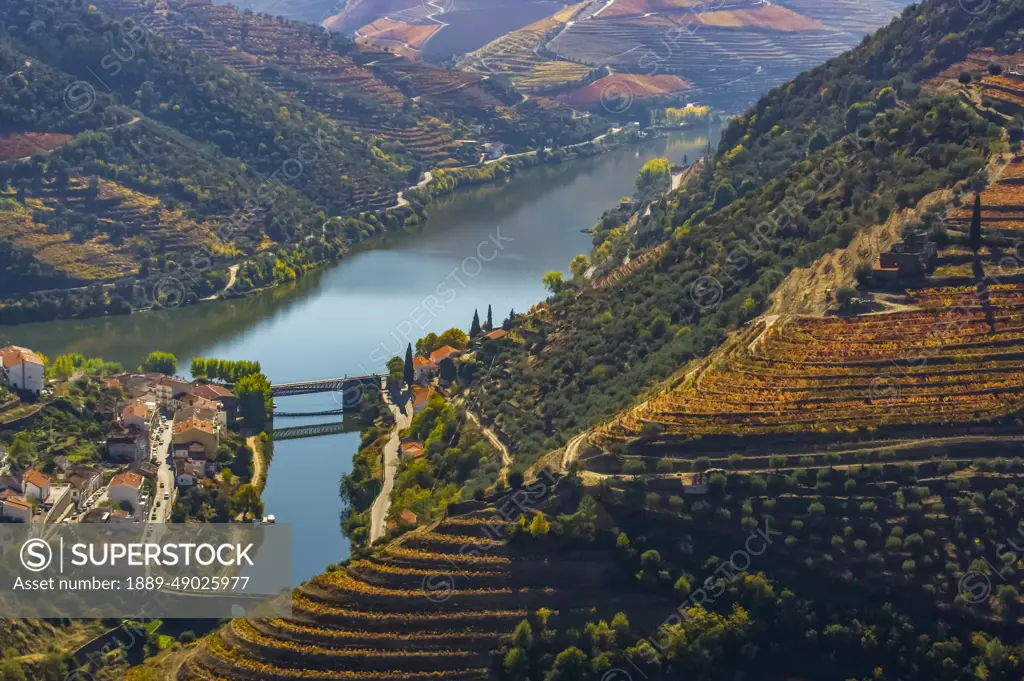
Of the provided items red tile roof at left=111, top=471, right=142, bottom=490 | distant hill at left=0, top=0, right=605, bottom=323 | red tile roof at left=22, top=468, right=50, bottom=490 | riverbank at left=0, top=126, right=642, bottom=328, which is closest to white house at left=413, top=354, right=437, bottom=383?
red tile roof at left=111, top=471, right=142, bottom=490

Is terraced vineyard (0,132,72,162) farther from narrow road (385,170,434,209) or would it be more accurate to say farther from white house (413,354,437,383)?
white house (413,354,437,383)

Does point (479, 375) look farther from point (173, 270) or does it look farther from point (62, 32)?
point (62, 32)

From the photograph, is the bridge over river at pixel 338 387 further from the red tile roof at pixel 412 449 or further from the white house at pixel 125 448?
the white house at pixel 125 448

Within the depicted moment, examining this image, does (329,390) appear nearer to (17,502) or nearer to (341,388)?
(341,388)

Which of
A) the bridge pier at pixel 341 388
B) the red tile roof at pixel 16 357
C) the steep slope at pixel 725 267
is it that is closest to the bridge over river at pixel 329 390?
the bridge pier at pixel 341 388

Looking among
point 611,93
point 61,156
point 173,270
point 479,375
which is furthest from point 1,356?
point 611,93

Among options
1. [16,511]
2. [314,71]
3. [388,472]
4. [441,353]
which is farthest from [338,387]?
[314,71]

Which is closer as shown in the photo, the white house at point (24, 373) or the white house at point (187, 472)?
the white house at point (187, 472)
